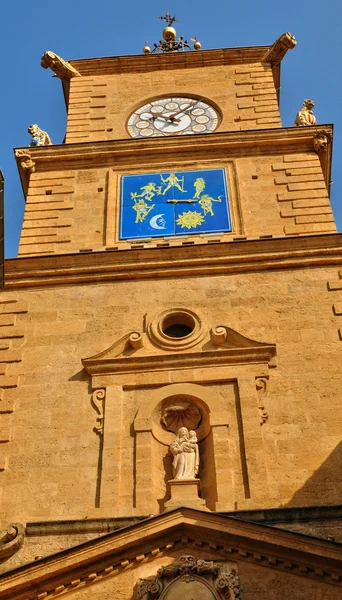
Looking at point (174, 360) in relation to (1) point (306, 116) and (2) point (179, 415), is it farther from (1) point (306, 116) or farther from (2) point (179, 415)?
(1) point (306, 116)

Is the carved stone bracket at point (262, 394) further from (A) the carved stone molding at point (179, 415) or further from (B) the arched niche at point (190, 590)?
(B) the arched niche at point (190, 590)

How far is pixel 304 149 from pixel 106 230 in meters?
4.47

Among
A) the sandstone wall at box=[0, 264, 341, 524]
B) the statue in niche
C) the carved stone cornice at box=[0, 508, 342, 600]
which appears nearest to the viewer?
the carved stone cornice at box=[0, 508, 342, 600]

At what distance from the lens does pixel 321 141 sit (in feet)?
64.4

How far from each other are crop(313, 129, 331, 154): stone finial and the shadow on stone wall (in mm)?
7919

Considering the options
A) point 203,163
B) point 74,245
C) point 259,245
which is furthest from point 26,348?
point 203,163

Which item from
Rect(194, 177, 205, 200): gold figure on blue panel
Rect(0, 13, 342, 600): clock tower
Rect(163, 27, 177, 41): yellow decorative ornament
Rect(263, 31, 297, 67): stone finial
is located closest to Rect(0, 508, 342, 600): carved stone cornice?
Rect(0, 13, 342, 600): clock tower

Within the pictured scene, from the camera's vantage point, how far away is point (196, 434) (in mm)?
14375

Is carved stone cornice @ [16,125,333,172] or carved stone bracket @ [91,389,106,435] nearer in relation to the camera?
carved stone bracket @ [91,389,106,435]

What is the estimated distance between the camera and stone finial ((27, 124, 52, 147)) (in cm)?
2086

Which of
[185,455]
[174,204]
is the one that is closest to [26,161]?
[174,204]

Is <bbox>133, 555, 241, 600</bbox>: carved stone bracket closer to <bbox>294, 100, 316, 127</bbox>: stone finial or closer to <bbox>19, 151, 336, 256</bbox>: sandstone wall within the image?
<bbox>19, 151, 336, 256</bbox>: sandstone wall

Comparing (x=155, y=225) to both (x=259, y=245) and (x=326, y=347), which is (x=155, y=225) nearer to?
(x=259, y=245)

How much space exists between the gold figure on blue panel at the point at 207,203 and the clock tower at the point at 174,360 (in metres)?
0.03
